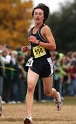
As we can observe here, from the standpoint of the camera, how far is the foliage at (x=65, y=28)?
77125 millimetres

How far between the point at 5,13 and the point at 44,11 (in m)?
55.5

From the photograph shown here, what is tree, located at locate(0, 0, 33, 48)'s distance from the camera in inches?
2527

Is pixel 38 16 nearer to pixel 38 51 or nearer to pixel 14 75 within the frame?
pixel 38 51

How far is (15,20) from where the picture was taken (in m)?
66.9

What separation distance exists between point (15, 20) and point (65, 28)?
523 inches

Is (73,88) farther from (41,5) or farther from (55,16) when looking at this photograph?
(55,16)

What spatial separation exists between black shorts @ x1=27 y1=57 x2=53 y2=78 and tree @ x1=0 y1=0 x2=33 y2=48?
5143cm

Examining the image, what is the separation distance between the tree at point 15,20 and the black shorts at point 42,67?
5143 centimetres

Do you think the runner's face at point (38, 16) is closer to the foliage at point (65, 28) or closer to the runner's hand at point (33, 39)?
the runner's hand at point (33, 39)

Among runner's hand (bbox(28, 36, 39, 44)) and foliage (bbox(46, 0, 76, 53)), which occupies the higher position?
foliage (bbox(46, 0, 76, 53))

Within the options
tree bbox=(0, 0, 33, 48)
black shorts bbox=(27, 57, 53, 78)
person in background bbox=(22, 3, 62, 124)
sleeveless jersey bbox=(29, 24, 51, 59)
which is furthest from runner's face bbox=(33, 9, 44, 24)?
tree bbox=(0, 0, 33, 48)

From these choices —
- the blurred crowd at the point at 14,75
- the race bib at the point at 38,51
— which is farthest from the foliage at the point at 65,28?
the race bib at the point at 38,51

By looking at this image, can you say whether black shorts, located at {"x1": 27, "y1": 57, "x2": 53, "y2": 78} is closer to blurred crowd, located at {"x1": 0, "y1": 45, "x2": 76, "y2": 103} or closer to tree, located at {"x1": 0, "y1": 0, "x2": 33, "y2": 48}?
blurred crowd, located at {"x1": 0, "y1": 45, "x2": 76, "y2": 103}

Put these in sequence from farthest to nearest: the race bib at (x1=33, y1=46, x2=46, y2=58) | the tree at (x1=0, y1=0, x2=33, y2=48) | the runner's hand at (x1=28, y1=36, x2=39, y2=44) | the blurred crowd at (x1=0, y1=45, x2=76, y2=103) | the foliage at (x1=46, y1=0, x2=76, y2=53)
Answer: the foliage at (x1=46, y1=0, x2=76, y2=53) < the tree at (x1=0, y1=0, x2=33, y2=48) < the blurred crowd at (x1=0, y1=45, x2=76, y2=103) < the race bib at (x1=33, y1=46, x2=46, y2=58) < the runner's hand at (x1=28, y1=36, x2=39, y2=44)
